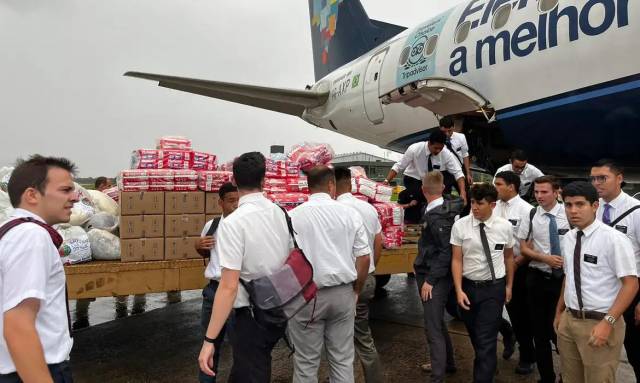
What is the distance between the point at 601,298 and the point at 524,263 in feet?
4.39


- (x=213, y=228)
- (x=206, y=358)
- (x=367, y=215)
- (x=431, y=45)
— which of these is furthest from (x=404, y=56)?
(x=206, y=358)

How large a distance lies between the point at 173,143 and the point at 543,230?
4.06m

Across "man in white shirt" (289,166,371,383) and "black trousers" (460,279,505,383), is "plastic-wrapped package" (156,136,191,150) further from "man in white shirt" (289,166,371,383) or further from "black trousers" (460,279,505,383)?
"black trousers" (460,279,505,383)

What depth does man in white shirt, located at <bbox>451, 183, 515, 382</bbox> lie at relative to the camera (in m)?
3.82

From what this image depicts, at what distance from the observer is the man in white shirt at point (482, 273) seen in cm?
382

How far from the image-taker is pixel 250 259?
2.68 m

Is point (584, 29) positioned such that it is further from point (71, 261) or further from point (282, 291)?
point (71, 261)

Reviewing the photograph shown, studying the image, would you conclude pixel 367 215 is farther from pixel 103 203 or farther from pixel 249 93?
pixel 249 93

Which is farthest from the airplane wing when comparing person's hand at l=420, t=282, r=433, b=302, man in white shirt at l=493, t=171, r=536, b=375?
person's hand at l=420, t=282, r=433, b=302

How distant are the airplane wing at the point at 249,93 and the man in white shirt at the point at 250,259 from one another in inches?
314

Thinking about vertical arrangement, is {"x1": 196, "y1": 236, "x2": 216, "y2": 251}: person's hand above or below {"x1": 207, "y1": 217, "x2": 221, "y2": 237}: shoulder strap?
below

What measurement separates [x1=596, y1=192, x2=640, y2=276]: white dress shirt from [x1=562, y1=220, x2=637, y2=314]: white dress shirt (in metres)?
0.56

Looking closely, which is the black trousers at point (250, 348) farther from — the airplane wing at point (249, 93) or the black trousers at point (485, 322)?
the airplane wing at point (249, 93)

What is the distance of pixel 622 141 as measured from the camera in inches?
234
